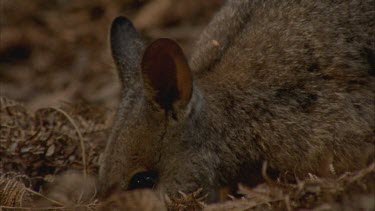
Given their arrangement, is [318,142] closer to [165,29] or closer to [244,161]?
[244,161]

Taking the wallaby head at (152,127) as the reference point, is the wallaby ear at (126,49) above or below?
above

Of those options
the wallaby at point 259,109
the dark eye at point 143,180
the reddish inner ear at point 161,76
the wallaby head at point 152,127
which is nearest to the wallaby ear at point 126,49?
the wallaby at point 259,109

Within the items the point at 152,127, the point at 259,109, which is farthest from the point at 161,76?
the point at 259,109

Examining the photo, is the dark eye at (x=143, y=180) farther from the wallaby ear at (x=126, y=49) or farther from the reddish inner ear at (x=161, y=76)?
the wallaby ear at (x=126, y=49)

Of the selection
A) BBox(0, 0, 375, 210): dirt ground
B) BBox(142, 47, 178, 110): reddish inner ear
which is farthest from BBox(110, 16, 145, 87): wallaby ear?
BBox(142, 47, 178, 110): reddish inner ear

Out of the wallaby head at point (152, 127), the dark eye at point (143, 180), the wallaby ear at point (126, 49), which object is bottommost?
the dark eye at point (143, 180)

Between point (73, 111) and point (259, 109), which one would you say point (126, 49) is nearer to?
point (259, 109)
